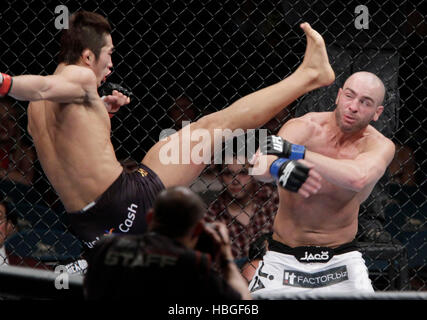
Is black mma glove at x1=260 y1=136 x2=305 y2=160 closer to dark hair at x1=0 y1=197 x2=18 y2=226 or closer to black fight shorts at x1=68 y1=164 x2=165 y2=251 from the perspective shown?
black fight shorts at x1=68 y1=164 x2=165 y2=251

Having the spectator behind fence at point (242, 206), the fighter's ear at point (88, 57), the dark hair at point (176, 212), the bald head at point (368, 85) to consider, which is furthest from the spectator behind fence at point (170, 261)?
the spectator behind fence at point (242, 206)

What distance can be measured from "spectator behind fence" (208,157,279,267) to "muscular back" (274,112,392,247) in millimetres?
609

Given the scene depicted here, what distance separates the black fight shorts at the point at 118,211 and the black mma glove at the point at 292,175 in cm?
50

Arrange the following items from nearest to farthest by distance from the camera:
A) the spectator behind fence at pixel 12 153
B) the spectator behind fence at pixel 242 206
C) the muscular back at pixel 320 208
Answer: the muscular back at pixel 320 208
the spectator behind fence at pixel 242 206
the spectator behind fence at pixel 12 153

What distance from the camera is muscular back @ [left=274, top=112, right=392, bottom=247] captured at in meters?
2.88

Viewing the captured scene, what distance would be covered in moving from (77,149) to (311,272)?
1.05 meters

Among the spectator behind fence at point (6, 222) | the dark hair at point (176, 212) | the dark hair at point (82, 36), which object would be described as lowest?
the spectator behind fence at point (6, 222)

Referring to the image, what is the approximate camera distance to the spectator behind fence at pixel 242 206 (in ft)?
11.6

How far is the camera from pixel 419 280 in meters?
3.86

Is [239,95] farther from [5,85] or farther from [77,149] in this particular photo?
[5,85]

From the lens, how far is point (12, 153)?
3.89m

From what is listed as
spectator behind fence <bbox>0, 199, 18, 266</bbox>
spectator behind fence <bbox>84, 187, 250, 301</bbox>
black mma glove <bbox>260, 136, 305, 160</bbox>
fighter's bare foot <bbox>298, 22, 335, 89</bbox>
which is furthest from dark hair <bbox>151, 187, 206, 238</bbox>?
spectator behind fence <bbox>0, 199, 18, 266</bbox>

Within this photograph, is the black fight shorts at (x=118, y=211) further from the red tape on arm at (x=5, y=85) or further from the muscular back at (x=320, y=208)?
the muscular back at (x=320, y=208)

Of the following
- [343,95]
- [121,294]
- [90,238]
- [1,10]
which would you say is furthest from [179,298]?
[1,10]
